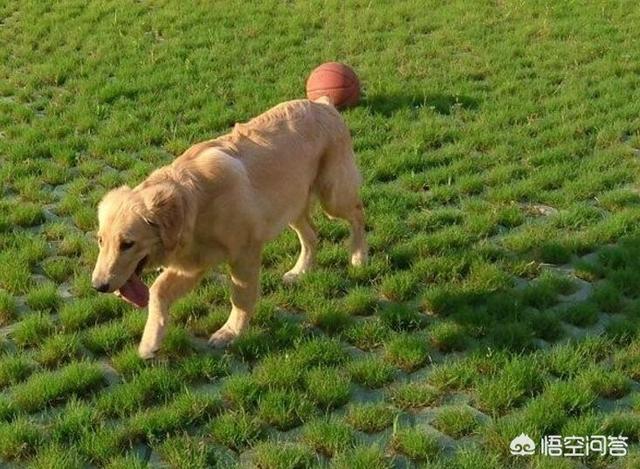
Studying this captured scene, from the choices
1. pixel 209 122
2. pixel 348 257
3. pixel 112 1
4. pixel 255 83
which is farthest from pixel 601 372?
pixel 112 1

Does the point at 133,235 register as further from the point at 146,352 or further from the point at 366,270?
the point at 366,270

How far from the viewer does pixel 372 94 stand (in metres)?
10.9

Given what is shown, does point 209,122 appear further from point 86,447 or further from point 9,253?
point 86,447

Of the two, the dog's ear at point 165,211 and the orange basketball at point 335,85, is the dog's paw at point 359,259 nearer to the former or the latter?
the dog's ear at point 165,211

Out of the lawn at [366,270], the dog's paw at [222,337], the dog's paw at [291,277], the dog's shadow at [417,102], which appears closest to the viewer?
the lawn at [366,270]

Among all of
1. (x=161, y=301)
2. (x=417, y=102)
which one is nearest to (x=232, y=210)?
(x=161, y=301)

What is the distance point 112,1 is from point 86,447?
11.8 m

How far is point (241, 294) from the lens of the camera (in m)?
5.92

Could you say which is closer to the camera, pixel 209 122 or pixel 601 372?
pixel 601 372

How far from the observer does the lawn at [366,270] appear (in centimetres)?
498

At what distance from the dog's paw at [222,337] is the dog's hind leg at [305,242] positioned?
110 cm

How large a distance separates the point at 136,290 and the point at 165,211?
1.92 feet

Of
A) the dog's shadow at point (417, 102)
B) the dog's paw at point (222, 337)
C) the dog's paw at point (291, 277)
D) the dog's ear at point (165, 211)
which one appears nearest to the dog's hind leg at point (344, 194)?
the dog's paw at point (291, 277)

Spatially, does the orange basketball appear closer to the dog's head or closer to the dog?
the dog
